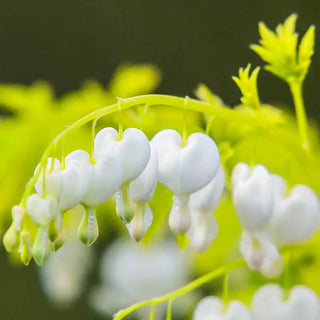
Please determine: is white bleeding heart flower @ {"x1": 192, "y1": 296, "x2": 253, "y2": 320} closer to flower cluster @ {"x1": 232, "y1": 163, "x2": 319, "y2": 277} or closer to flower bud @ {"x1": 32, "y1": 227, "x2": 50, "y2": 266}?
flower cluster @ {"x1": 232, "y1": 163, "x2": 319, "y2": 277}

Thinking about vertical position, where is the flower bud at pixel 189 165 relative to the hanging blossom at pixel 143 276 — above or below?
above

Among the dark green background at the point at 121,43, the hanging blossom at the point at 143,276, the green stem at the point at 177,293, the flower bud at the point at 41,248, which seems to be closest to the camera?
the flower bud at the point at 41,248

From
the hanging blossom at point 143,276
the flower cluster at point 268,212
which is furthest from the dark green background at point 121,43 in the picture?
the flower cluster at point 268,212

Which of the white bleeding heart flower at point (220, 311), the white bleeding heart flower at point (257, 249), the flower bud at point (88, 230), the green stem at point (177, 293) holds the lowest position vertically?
the white bleeding heart flower at point (220, 311)

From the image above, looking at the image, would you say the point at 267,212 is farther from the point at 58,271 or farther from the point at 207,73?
the point at 207,73

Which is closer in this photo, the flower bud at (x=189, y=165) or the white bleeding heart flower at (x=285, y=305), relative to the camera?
the flower bud at (x=189, y=165)

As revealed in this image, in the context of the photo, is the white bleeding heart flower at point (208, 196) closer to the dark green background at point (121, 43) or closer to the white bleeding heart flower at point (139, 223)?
the white bleeding heart flower at point (139, 223)

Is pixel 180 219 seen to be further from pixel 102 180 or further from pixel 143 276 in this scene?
pixel 143 276

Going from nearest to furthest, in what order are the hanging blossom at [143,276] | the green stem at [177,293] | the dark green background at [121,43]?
the green stem at [177,293] < the hanging blossom at [143,276] < the dark green background at [121,43]
